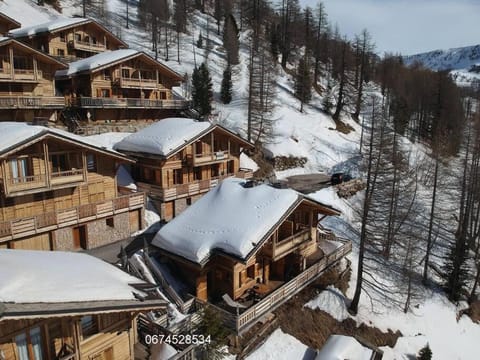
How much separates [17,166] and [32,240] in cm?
422

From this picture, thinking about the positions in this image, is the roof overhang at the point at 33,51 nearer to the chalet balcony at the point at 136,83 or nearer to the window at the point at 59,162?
the chalet balcony at the point at 136,83

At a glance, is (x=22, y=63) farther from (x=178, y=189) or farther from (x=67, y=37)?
(x=178, y=189)

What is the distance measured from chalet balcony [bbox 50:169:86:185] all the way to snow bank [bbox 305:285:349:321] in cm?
1569

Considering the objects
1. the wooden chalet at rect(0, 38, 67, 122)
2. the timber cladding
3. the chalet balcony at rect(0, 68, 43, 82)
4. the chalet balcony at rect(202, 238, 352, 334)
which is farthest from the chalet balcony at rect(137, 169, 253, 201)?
the chalet balcony at rect(0, 68, 43, 82)

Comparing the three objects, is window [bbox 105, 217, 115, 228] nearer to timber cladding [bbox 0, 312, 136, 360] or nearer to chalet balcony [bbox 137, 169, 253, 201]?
chalet balcony [bbox 137, 169, 253, 201]

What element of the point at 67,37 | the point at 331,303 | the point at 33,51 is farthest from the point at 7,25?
the point at 331,303

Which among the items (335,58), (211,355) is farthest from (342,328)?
(335,58)

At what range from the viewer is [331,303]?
72.8 feet

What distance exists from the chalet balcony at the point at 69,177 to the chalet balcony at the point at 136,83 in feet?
65.5

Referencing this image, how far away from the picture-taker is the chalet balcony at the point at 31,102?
29.1 metres

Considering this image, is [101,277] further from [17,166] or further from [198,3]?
[198,3]

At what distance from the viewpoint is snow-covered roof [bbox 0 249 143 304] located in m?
8.98

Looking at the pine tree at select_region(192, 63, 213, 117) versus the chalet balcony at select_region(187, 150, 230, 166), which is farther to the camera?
the pine tree at select_region(192, 63, 213, 117)

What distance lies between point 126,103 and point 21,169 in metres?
19.2
